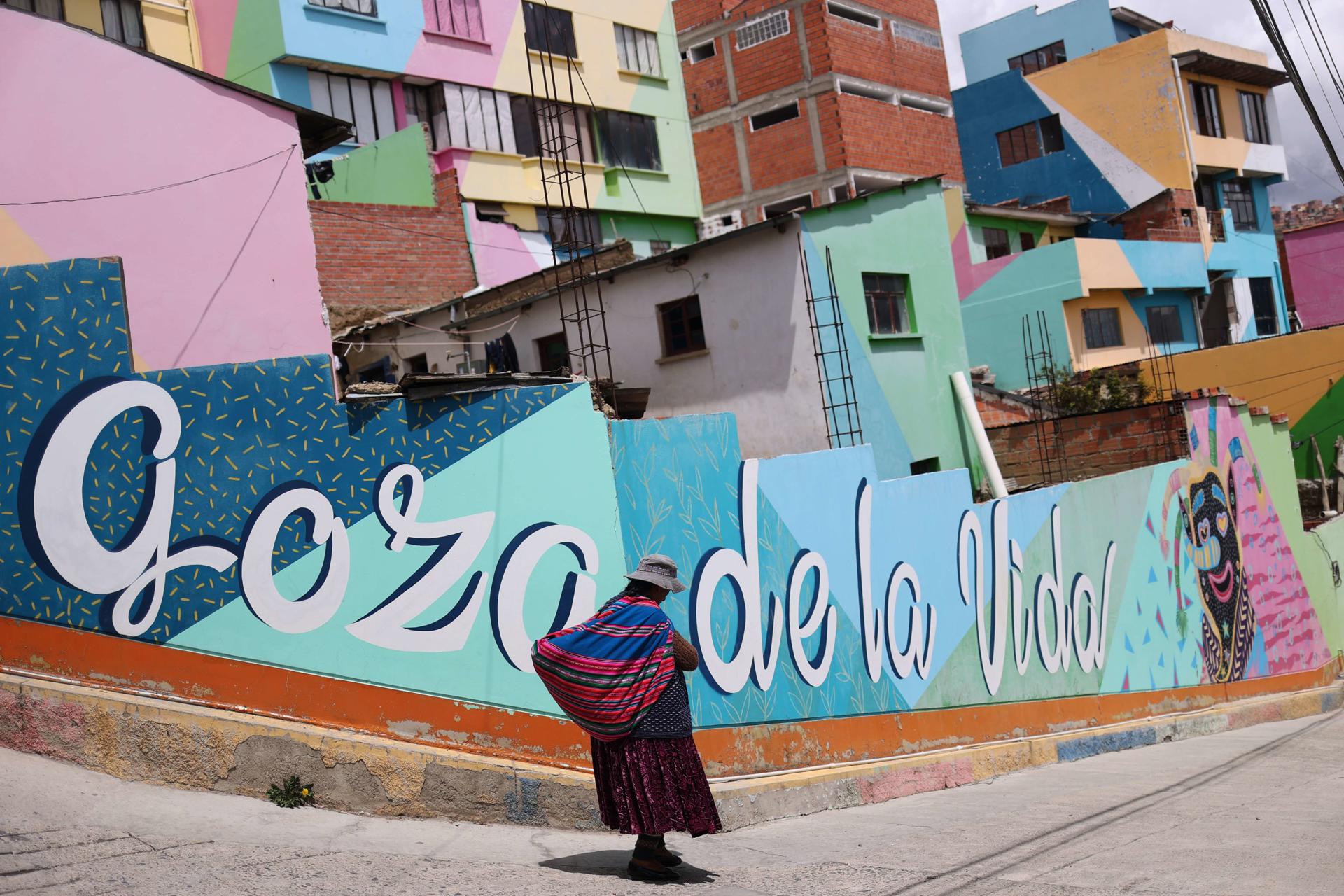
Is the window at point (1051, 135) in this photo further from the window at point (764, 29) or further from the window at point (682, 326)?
the window at point (682, 326)

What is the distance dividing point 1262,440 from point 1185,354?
32.1 feet

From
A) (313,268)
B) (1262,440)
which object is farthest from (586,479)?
(1262,440)

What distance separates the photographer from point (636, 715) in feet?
19.2

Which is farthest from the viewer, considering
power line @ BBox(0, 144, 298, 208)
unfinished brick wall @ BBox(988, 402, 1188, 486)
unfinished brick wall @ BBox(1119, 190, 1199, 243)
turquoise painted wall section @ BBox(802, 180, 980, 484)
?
unfinished brick wall @ BBox(1119, 190, 1199, 243)

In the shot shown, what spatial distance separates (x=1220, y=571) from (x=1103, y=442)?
2798 millimetres

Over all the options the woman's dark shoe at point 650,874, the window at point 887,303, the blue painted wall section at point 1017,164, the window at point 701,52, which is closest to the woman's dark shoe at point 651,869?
the woman's dark shoe at point 650,874

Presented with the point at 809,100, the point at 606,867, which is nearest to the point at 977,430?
the point at 606,867

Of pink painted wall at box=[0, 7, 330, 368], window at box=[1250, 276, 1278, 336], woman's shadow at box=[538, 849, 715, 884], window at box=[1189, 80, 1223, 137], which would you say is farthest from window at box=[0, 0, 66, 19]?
window at box=[1250, 276, 1278, 336]

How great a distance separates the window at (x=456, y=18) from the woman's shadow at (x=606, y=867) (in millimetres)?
24371

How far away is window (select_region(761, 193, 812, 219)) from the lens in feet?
120

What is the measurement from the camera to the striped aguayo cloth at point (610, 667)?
5832mm

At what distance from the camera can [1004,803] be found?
9.08 m

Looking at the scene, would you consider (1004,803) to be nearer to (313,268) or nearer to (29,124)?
(313,268)

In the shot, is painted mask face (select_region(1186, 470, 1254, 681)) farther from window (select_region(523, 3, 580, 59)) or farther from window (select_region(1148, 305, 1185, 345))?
window (select_region(523, 3, 580, 59))
